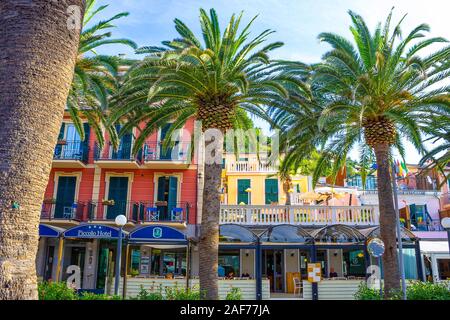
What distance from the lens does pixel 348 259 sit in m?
24.8

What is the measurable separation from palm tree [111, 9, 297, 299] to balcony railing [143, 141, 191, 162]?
32.1ft

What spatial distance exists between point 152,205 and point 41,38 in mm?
19099

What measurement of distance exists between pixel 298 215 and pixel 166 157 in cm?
Result: 811

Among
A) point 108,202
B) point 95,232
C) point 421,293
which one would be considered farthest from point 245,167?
point 421,293

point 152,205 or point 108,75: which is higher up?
point 108,75

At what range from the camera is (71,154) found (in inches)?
981

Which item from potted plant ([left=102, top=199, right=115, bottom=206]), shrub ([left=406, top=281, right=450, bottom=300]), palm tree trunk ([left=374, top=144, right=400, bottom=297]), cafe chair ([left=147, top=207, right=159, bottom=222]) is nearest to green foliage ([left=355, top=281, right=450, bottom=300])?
shrub ([left=406, top=281, right=450, bottom=300])

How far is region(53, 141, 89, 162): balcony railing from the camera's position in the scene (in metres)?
24.8

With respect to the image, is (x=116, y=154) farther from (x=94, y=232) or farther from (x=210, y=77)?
(x=210, y=77)

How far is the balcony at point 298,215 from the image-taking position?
2277cm

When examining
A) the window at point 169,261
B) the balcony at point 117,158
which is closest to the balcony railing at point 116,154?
the balcony at point 117,158
